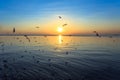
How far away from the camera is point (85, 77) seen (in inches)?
912

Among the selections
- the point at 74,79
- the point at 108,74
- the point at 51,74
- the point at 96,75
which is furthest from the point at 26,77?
the point at 108,74

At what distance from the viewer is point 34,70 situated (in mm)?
26641

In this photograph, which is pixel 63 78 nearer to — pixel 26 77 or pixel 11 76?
pixel 26 77

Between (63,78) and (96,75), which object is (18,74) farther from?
(96,75)

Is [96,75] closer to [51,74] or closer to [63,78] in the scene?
[63,78]

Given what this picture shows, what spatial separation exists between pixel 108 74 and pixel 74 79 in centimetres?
581

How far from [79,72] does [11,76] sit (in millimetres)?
10281

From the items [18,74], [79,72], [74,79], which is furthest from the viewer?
[79,72]

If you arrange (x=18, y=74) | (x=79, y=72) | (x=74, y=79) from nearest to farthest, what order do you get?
(x=74, y=79), (x=18, y=74), (x=79, y=72)

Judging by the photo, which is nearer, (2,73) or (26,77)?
(26,77)

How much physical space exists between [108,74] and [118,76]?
1.51 m

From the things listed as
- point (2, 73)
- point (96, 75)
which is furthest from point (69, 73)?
point (2, 73)

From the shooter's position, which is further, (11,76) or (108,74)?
(108,74)

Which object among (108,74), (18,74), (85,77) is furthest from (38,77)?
(108,74)
